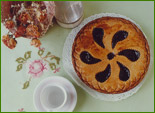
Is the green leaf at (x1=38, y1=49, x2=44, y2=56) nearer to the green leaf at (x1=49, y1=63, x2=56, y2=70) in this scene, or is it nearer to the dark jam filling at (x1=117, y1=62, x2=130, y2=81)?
the green leaf at (x1=49, y1=63, x2=56, y2=70)

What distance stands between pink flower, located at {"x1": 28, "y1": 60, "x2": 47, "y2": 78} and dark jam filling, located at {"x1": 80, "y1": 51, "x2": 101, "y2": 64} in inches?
7.6

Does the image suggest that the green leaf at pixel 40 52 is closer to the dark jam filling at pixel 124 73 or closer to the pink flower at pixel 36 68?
the pink flower at pixel 36 68

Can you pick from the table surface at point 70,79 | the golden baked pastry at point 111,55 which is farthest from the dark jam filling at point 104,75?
the table surface at point 70,79

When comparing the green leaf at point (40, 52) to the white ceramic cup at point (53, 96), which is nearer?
the white ceramic cup at point (53, 96)

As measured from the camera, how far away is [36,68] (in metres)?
0.97

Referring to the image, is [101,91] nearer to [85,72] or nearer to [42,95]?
[85,72]

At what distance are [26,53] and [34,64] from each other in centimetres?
6

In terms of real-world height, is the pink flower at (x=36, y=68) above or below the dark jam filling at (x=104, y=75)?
below

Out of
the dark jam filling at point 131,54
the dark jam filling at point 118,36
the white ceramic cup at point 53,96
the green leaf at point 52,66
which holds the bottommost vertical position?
the white ceramic cup at point 53,96

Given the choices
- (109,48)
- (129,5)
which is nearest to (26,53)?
(109,48)

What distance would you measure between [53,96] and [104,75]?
23 centimetres

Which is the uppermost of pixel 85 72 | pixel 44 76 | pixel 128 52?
pixel 128 52

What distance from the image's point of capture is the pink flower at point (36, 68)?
0.97m

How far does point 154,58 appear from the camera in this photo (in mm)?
960
